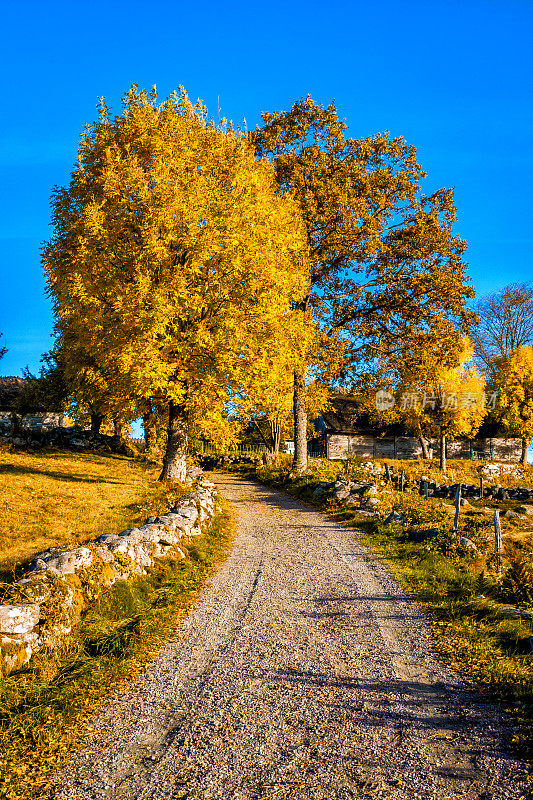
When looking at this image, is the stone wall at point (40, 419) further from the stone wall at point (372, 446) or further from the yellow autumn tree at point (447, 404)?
the yellow autumn tree at point (447, 404)

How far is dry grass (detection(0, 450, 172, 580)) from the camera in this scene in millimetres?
11750

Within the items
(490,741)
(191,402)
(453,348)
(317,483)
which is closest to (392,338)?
(453,348)

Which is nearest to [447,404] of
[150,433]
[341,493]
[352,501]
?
[150,433]

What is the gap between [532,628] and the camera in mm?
8625

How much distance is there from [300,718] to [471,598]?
5.34 m

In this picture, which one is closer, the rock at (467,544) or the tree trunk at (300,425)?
the rock at (467,544)

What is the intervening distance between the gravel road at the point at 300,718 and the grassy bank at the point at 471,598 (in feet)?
1.08

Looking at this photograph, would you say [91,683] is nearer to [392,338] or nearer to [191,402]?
[191,402]

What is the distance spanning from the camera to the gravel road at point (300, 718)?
4.76m

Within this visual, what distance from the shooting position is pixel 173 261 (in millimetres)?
19266

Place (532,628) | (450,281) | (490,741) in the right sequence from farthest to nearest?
(450,281)
(532,628)
(490,741)

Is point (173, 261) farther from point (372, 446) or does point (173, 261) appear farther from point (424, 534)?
point (372, 446)

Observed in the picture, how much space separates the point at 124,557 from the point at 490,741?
23.0 feet

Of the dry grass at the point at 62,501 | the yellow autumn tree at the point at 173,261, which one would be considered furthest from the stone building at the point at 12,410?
the yellow autumn tree at the point at 173,261
